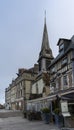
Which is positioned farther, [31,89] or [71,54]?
[31,89]

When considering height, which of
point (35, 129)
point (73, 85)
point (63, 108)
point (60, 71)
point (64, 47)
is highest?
point (64, 47)

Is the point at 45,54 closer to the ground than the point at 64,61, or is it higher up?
higher up

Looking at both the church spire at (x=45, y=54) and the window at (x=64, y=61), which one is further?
the church spire at (x=45, y=54)

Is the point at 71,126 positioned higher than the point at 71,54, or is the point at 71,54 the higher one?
the point at 71,54

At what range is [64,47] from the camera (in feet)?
75.3

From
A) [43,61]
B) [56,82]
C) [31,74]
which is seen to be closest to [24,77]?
[31,74]

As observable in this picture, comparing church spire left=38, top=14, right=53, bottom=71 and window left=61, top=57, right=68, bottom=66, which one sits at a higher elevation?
church spire left=38, top=14, right=53, bottom=71

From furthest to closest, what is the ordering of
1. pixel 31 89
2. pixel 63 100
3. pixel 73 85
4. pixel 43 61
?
pixel 31 89, pixel 43 61, pixel 73 85, pixel 63 100

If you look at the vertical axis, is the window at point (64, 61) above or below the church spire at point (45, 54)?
below

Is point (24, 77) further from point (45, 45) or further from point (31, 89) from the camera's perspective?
point (45, 45)

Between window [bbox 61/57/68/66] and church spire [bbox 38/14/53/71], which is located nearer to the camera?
window [bbox 61/57/68/66]

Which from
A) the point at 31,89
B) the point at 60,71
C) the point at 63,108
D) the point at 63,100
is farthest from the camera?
the point at 31,89

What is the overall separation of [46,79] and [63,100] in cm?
1884

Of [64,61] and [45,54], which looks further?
[45,54]
